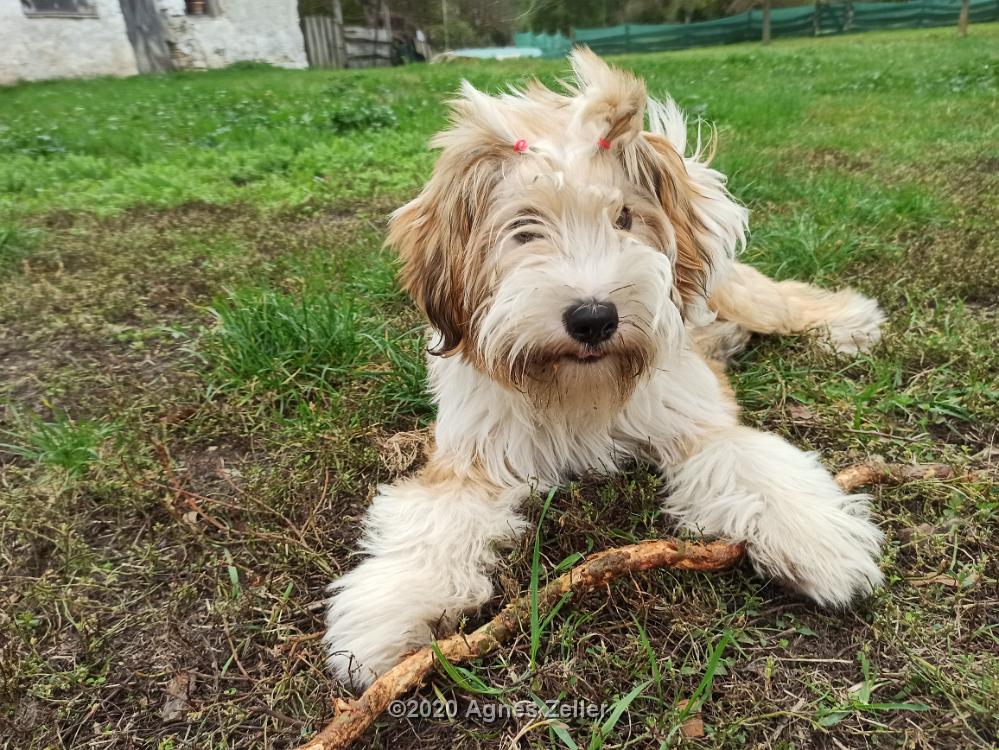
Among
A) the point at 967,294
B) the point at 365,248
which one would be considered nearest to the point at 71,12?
the point at 365,248

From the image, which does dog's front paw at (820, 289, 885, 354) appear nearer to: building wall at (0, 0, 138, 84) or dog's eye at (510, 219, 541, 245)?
dog's eye at (510, 219, 541, 245)

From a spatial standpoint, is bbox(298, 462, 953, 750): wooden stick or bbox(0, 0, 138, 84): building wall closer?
bbox(298, 462, 953, 750): wooden stick

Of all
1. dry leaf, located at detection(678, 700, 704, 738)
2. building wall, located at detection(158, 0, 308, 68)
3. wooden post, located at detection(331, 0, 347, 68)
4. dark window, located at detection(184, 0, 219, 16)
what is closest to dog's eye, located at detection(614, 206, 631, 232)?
dry leaf, located at detection(678, 700, 704, 738)

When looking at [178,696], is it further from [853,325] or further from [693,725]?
[853,325]

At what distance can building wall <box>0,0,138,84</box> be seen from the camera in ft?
61.4

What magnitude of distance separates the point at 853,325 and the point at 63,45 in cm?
2272

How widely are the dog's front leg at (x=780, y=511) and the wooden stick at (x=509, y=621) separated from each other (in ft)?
0.38

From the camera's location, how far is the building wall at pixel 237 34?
69.8 ft

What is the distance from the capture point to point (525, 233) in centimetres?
237

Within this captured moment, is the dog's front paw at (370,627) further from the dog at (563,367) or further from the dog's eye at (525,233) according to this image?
the dog's eye at (525,233)

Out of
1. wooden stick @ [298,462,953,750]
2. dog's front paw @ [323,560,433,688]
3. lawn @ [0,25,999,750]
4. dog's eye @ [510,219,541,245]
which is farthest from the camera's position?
dog's eye @ [510,219,541,245]

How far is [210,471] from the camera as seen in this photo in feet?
9.30

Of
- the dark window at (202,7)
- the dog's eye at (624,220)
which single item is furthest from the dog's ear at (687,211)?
the dark window at (202,7)

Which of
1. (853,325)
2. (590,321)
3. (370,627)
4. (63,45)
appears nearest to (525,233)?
(590,321)
